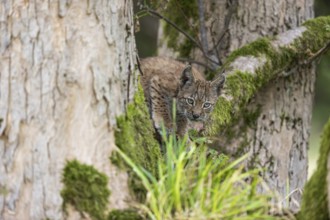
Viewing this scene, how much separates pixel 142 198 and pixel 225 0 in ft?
12.7

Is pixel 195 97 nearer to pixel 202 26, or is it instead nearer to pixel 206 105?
pixel 206 105

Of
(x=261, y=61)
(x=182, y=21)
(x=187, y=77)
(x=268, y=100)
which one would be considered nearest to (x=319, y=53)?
(x=261, y=61)

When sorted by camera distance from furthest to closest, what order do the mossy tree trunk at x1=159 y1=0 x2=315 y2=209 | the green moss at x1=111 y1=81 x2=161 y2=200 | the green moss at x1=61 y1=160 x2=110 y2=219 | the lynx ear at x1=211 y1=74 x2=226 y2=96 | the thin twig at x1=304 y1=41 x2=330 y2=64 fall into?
the mossy tree trunk at x1=159 y1=0 x2=315 y2=209 < the thin twig at x1=304 y1=41 x2=330 y2=64 < the lynx ear at x1=211 y1=74 x2=226 y2=96 < the green moss at x1=111 y1=81 x2=161 y2=200 < the green moss at x1=61 y1=160 x2=110 y2=219

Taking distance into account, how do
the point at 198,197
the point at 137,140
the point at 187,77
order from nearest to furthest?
the point at 198,197 → the point at 137,140 → the point at 187,77

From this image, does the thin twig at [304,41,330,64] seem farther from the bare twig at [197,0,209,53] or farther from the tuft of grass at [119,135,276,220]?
the tuft of grass at [119,135,276,220]

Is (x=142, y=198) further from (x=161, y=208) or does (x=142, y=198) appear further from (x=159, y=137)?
(x=159, y=137)

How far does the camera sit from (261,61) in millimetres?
7305

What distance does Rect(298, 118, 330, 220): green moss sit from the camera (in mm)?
4328

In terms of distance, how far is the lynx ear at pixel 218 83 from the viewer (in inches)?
268

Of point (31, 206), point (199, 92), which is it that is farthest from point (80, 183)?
point (199, 92)

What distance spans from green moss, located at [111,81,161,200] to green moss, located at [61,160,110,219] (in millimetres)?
179

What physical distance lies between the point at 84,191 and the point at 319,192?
129cm

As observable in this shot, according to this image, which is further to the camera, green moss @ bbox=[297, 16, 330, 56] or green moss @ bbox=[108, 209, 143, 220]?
green moss @ bbox=[297, 16, 330, 56]

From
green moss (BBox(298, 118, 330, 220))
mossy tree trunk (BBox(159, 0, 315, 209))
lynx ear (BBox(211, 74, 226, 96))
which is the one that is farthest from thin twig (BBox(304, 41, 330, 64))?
green moss (BBox(298, 118, 330, 220))
